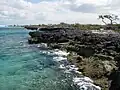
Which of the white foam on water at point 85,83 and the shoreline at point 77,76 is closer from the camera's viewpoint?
the white foam on water at point 85,83

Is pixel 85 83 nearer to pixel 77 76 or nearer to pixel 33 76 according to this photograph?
pixel 77 76

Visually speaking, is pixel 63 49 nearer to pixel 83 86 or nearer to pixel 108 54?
pixel 108 54

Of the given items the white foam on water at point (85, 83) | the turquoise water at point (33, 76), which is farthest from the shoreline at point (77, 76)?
the turquoise water at point (33, 76)

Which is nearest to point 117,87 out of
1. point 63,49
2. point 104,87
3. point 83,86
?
point 104,87

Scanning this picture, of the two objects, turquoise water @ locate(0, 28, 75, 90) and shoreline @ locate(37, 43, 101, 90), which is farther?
turquoise water @ locate(0, 28, 75, 90)

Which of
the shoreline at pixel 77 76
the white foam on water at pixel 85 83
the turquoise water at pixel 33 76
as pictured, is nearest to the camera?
the white foam on water at pixel 85 83

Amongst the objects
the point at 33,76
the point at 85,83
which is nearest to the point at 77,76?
the point at 85,83

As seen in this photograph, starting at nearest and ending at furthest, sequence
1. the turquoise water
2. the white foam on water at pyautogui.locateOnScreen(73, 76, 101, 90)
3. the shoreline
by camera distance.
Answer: the white foam on water at pyautogui.locateOnScreen(73, 76, 101, 90) → the shoreline → the turquoise water

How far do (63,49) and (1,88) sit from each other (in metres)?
30.6

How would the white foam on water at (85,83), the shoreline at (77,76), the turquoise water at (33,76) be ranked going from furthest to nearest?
the turquoise water at (33,76) → the shoreline at (77,76) → the white foam on water at (85,83)

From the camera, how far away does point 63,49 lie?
2359 inches

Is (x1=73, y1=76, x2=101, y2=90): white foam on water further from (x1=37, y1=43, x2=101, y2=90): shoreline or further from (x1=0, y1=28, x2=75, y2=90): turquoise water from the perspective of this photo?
(x1=0, y1=28, x2=75, y2=90): turquoise water

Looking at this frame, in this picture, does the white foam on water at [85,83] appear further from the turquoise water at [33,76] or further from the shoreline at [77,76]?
the turquoise water at [33,76]

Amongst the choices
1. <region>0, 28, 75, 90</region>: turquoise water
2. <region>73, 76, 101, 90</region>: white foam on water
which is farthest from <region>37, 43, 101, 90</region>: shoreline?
<region>0, 28, 75, 90</region>: turquoise water
